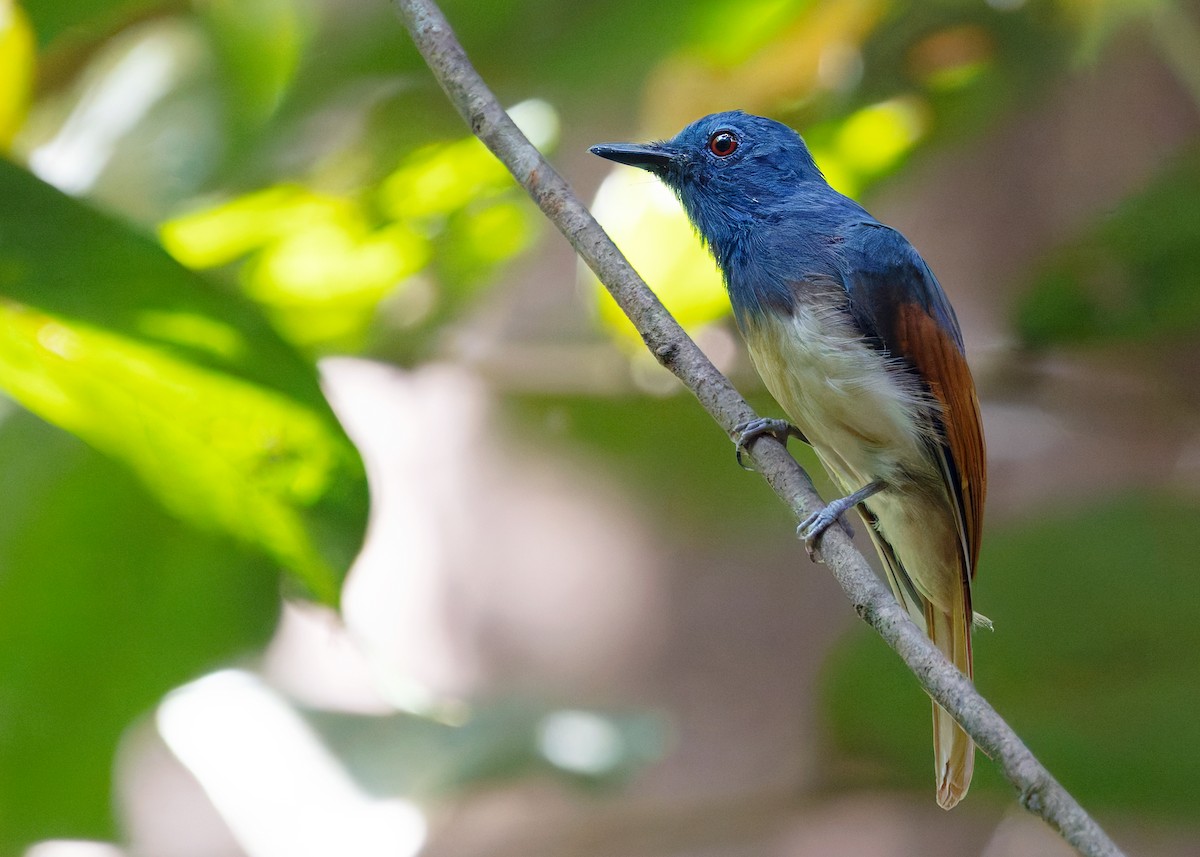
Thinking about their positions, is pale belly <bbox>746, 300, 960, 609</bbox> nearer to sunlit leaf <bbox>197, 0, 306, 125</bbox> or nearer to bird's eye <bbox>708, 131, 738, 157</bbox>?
bird's eye <bbox>708, 131, 738, 157</bbox>

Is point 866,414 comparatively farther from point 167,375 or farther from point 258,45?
point 258,45

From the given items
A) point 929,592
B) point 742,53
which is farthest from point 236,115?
point 929,592

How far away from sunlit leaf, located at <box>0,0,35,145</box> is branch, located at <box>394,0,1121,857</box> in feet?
3.76

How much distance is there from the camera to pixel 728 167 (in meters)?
1.97

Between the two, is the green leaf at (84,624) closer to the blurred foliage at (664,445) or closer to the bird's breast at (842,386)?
the bird's breast at (842,386)

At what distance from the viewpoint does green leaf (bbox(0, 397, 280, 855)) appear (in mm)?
1851

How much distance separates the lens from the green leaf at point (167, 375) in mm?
1516

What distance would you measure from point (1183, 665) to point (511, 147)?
6.40 feet

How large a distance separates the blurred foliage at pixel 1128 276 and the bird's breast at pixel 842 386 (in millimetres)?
1058

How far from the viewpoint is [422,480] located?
345 centimetres

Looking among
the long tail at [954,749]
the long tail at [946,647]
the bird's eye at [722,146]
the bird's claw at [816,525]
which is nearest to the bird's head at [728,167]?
the bird's eye at [722,146]

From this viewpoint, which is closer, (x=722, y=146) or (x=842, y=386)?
(x=842, y=386)

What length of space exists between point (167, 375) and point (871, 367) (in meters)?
1.04

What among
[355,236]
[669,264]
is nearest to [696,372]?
[669,264]
